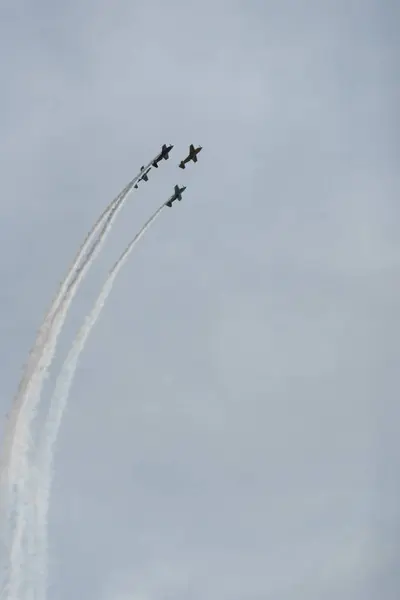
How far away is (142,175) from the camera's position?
126875 mm

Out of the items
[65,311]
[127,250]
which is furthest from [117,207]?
[65,311]

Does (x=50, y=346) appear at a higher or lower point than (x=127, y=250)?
lower

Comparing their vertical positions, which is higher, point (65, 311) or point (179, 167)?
point (179, 167)

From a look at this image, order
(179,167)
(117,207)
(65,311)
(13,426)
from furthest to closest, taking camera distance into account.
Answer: (179,167)
(117,207)
(65,311)
(13,426)

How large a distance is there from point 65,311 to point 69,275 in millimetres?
4894

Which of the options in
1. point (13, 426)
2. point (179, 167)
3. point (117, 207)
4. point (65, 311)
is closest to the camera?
point (13, 426)

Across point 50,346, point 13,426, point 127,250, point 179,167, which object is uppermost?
point 179,167

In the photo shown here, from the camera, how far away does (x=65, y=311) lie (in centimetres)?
11231

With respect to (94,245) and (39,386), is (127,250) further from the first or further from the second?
(39,386)

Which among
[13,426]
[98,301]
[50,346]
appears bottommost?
[13,426]

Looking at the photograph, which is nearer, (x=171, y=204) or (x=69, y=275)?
(x=69, y=275)

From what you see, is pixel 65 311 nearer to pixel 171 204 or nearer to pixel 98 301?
pixel 98 301

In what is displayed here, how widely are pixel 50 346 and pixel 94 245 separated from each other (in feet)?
47.6

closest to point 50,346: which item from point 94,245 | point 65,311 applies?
point 65,311
